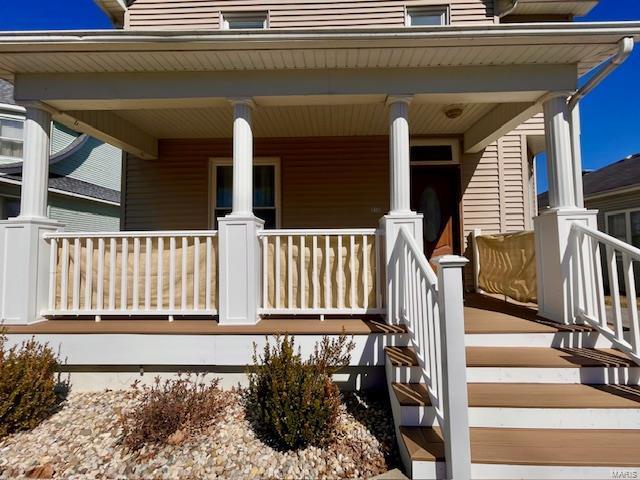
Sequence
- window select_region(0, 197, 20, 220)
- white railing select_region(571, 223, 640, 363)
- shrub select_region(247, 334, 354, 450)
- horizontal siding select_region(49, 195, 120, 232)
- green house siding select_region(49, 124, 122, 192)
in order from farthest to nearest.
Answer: green house siding select_region(49, 124, 122, 192), horizontal siding select_region(49, 195, 120, 232), window select_region(0, 197, 20, 220), white railing select_region(571, 223, 640, 363), shrub select_region(247, 334, 354, 450)

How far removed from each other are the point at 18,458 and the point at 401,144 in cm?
398

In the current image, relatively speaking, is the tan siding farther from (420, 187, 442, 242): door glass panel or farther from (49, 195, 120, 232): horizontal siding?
(49, 195, 120, 232): horizontal siding

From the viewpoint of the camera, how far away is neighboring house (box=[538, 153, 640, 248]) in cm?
941

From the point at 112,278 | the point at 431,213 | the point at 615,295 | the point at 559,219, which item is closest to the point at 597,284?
the point at 615,295

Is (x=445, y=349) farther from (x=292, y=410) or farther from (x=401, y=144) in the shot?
(x=401, y=144)

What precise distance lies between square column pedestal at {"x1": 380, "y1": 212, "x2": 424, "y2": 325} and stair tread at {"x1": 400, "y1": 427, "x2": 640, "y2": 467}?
117 cm

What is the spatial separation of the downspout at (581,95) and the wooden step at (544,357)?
4.88 ft

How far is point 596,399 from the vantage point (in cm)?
247

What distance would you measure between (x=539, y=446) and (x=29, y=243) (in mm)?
4559

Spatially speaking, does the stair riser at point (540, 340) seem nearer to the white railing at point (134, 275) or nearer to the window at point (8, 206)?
the white railing at point (134, 275)

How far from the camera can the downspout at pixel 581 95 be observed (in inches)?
128

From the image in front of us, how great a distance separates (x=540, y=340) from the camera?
10.0 feet

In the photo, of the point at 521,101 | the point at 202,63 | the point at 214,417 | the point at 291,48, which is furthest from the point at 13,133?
the point at 521,101

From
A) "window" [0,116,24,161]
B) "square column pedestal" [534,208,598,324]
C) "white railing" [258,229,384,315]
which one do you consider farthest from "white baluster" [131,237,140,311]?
"window" [0,116,24,161]
